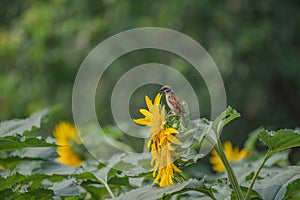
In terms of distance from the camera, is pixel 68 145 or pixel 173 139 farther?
pixel 68 145

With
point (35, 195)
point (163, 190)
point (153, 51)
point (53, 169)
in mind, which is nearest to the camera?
point (163, 190)

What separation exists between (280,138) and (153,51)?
376cm

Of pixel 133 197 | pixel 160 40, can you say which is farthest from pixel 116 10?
pixel 133 197

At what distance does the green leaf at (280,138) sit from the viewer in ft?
2.91

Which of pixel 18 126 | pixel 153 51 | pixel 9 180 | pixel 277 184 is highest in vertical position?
pixel 153 51

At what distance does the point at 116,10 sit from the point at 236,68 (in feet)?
3.35

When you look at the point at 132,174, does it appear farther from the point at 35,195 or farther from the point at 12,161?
the point at 12,161

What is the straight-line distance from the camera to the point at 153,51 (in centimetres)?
463

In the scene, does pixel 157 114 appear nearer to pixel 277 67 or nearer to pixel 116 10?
pixel 116 10

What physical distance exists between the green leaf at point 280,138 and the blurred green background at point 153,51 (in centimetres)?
345

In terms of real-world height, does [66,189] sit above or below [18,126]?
below

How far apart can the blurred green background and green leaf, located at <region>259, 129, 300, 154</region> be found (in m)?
3.45

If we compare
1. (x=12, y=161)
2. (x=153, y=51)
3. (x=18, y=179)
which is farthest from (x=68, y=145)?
(x=153, y=51)

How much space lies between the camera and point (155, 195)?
0.81m
